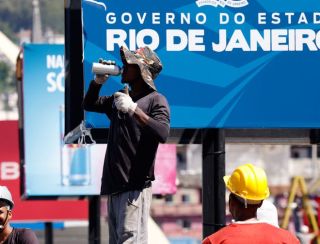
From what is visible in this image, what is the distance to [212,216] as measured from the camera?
35.3 feet

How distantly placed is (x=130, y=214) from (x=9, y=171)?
52.7ft

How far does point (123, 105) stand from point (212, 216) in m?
2.04

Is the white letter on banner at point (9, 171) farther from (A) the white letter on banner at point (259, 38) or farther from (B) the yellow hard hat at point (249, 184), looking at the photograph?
(B) the yellow hard hat at point (249, 184)

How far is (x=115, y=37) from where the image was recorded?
10.7 meters

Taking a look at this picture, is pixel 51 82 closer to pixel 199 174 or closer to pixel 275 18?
pixel 275 18

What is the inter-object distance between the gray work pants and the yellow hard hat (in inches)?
60.1

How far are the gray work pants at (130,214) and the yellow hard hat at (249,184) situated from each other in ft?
5.01

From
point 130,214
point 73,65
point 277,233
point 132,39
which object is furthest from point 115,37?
point 277,233

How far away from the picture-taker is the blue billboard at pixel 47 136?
2041 centimetres

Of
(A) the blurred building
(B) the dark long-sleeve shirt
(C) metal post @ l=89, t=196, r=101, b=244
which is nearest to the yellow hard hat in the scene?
(B) the dark long-sleeve shirt

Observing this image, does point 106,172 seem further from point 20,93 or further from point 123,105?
point 20,93

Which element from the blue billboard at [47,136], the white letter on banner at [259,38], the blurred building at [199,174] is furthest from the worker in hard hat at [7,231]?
the blurred building at [199,174]

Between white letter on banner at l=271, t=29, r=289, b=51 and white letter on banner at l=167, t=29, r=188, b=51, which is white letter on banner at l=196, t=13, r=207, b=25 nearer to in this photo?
white letter on banner at l=167, t=29, r=188, b=51

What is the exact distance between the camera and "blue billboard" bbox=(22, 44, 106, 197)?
20.4 metres
